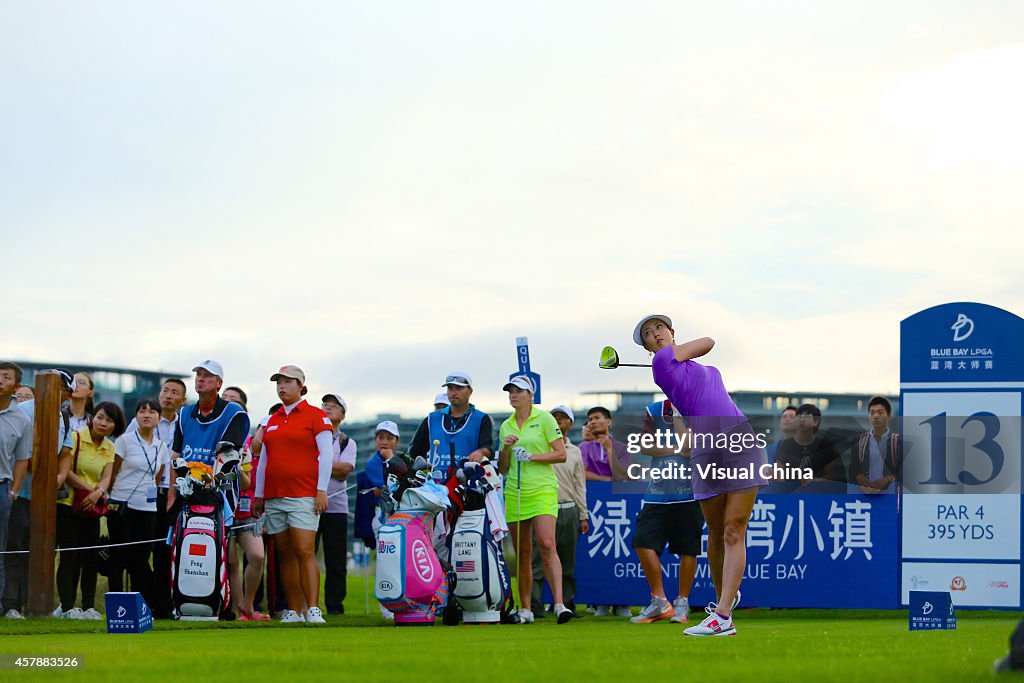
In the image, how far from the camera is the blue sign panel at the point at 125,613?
30.0ft

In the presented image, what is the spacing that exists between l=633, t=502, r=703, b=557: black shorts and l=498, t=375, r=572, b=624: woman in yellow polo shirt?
92cm

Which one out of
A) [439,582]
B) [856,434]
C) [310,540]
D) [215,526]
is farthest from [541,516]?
[856,434]

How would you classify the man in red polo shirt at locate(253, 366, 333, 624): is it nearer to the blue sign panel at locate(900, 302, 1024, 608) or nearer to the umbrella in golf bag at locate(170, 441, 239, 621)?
the umbrella in golf bag at locate(170, 441, 239, 621)

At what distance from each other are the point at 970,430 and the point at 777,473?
196 cm

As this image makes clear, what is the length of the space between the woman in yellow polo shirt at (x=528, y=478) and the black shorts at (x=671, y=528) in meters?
0.92

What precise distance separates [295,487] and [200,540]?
2.92 feet

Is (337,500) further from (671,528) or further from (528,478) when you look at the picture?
(671,528)

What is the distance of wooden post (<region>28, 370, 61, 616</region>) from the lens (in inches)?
476

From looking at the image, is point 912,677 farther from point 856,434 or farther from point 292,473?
point 856,434

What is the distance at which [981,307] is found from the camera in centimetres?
1413

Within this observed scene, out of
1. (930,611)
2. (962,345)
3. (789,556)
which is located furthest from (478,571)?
(962,345)

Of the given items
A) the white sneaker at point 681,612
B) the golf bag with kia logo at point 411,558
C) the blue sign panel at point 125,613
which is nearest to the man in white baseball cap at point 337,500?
the golf bag with kia logo at point 411,558

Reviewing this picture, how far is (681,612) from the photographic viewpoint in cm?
1248

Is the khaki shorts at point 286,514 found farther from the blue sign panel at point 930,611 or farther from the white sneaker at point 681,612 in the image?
the blue sign panel at point 930,611
